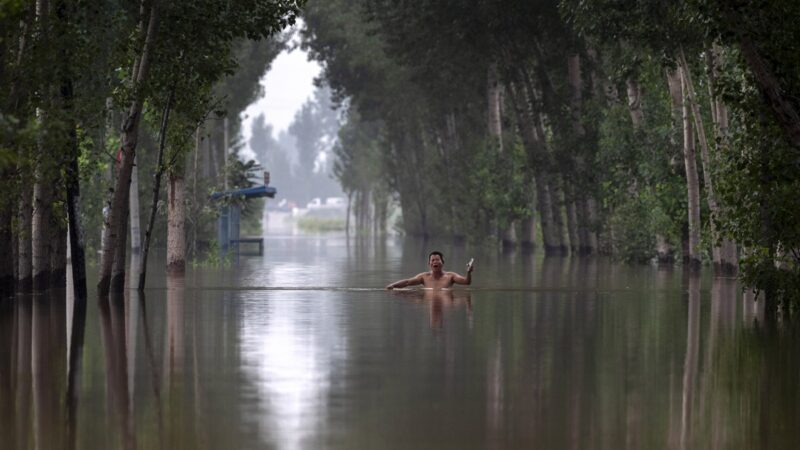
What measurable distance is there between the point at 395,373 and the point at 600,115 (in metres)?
37.0

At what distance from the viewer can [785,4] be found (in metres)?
21.2

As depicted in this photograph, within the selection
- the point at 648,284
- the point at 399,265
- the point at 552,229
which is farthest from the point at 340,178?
the point at 648,284

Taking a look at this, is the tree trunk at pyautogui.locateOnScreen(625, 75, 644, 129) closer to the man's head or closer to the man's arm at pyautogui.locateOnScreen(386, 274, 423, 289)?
the man's arm at pyautogui.locateOnScreen(386, 274, 423, 289)

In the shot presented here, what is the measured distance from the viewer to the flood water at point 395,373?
37.4ft

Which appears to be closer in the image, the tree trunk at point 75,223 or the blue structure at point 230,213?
the tree trunk at point 75,223

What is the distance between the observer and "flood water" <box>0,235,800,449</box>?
37.4 feet

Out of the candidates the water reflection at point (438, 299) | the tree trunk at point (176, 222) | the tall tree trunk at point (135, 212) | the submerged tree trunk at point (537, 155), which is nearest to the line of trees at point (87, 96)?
the water reflection at point (438, 299)

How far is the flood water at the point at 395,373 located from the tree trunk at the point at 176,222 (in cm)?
1211

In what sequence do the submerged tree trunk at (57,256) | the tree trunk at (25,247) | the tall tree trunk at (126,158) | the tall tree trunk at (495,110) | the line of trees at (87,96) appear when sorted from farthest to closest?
1. the tall tree trunk at (495,110)
2. the submerged tree trunk at (57,256)
3. the tree trunk at (25,247)
4. the tall tree trunk at (126,158)
5. the line of trees at (87,96)

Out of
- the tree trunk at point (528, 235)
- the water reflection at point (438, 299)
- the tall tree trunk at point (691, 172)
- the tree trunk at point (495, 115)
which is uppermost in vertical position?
the tree trunk at point (495, 115)

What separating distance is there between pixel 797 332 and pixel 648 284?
1504 centimetres

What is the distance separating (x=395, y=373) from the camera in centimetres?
1559

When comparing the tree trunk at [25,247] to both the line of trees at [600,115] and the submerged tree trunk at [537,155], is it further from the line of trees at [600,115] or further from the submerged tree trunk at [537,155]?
the submerged tree trunk at [537,155]

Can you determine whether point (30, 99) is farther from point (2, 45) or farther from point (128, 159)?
point (128, 159)
